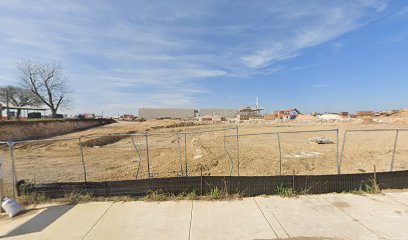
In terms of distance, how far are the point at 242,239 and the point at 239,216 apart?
33.1 inches

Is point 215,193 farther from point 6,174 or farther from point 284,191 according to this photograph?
point 6,174

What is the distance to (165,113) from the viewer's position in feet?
402

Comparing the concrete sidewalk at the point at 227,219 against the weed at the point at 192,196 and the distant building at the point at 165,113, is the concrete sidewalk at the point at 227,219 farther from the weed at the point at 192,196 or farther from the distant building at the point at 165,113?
the distant building at the point at 165,113

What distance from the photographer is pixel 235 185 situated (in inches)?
241

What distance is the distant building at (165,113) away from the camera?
11981cm

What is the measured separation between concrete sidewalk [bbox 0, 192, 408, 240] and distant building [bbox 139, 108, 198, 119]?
112m

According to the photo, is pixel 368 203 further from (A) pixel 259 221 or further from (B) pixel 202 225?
(B) pixel 202 225

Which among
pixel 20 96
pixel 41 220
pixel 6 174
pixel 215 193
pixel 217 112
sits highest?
pixel 20 96

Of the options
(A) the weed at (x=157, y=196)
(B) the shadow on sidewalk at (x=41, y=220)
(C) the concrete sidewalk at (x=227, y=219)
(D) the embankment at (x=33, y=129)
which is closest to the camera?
(C) the concrete sidewalk at (x=227, y=219)

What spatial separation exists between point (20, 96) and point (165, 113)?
65.1 meters

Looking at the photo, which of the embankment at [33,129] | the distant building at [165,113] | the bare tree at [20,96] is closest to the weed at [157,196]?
the embankment at [33,129]

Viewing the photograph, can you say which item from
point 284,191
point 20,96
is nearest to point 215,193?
point 284,191

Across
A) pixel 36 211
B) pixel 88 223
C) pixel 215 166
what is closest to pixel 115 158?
pixel 215 166

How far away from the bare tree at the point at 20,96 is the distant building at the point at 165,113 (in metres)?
55.0
